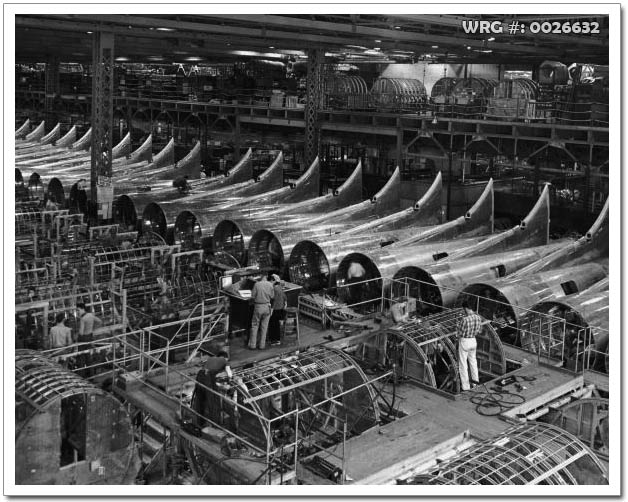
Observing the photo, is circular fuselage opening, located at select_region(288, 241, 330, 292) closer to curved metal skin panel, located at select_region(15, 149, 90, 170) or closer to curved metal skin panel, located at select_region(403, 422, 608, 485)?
curved metal skin panel, located at select_region(403, 422, 608, 485)

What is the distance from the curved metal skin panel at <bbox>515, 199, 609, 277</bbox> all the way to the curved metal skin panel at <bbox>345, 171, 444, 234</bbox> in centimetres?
560

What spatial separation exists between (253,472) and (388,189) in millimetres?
17556

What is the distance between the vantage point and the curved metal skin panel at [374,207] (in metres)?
26.5

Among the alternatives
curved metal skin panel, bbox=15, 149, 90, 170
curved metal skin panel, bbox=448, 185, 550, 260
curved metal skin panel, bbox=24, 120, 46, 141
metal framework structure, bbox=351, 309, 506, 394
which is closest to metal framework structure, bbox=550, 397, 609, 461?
metal framework structure, bbox=351, 309, 506, 394

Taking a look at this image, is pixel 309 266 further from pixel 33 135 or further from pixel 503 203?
pixel 33 135

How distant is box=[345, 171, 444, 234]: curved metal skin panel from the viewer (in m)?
25.4

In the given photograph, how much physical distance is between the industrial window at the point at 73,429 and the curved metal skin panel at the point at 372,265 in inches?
356

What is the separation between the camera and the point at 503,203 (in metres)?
30.5

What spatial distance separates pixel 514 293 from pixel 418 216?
8632 mm

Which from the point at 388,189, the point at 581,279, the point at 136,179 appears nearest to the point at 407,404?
the point at 581,279

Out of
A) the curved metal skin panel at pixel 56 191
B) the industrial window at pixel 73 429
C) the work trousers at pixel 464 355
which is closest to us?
the industrial window at pixel 73 429

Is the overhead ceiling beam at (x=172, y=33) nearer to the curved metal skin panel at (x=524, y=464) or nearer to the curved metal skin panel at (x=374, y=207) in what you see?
the curved metal skin panel at (x=374, y=207)

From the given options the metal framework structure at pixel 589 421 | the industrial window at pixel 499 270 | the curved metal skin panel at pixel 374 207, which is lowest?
the metal framework structure at pixel 589 421

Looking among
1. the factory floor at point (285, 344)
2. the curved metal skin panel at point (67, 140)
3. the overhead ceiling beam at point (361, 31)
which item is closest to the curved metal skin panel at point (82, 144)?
the curved metal skin panel at point (67, 140)
